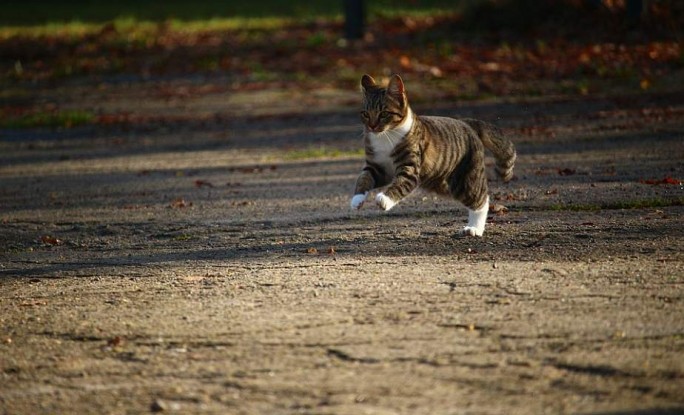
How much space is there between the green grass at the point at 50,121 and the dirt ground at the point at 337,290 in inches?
161

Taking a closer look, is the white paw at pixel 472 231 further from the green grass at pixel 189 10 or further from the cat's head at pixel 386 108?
the green grass at pixel 189 10

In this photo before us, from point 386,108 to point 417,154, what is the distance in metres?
0.42

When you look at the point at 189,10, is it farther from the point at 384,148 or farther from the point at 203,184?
the point at 384,148

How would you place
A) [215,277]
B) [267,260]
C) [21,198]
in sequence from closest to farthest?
[215,277] → [267,260] → [21,198]

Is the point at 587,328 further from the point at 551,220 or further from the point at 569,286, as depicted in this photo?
the point at 551,220

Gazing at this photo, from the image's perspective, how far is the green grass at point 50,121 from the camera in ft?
54.6

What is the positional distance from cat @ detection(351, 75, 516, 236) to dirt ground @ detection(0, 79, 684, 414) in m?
0.38

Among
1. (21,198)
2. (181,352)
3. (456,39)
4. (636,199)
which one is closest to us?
(181,352)

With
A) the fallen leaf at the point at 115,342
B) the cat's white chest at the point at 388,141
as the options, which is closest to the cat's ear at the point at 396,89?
the cat's white chest at the point at 388,141

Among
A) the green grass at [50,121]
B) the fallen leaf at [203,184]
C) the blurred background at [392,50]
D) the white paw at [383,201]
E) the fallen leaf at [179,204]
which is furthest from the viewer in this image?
the blurred background at [392,50]

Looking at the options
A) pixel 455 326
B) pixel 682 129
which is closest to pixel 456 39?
pixel 682 129

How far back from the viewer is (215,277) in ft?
22.9

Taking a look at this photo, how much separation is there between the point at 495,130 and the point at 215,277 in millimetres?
Answer: 2618

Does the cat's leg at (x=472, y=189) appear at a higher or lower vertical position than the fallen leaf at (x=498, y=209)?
higher
